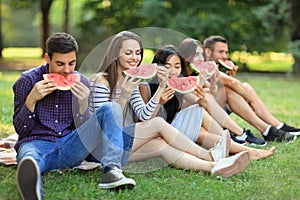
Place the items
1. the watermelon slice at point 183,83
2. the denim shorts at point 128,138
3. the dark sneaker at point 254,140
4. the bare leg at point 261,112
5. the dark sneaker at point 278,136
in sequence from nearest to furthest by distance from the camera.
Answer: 1. the denim shorts at point 128,138
2. the watermelon slice at point 183,83
3. the dark sneaker at point 254,140
4. the dark sneaker at point 278,136
5. the bare leg at point 261,112

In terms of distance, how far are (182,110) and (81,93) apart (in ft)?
3.78

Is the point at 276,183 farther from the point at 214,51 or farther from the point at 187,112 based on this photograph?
the point at 214,51

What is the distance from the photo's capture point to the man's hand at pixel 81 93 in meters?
3.49

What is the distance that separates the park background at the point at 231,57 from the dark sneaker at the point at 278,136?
0.17 meters

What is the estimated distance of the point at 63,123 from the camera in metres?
3.61

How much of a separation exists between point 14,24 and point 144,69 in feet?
101

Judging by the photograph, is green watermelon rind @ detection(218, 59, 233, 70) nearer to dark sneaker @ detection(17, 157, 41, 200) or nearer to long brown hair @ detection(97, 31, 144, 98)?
long brown hair @ detection(97, 31, 144, 98)

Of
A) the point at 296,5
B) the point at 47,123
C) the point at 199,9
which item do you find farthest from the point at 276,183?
the point at 199,9

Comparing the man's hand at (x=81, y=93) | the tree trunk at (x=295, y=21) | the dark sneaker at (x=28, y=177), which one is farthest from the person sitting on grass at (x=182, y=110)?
the tree trunk at (x=295, y=21)

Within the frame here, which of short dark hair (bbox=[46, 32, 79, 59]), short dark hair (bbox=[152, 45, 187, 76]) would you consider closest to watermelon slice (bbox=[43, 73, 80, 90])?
short dark hair (bbox=[46, 32, 79, 59])

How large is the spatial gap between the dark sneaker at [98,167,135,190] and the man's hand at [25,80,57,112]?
67 cm

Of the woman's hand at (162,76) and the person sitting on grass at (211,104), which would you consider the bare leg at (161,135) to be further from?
the person sitting on grass at (211,104)

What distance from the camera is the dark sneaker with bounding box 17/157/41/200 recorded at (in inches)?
115

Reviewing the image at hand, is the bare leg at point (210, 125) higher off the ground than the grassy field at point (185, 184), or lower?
higher
